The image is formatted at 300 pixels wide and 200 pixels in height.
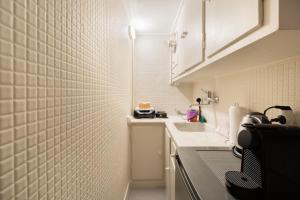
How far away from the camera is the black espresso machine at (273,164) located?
0.58 meters

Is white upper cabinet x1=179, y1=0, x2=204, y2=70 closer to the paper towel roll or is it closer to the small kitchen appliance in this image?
the paper towel roll

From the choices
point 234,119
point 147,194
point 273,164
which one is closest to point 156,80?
point 147,194

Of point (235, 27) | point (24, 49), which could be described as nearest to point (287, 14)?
point (235, 27)

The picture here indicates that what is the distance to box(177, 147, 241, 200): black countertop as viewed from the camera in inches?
25.3

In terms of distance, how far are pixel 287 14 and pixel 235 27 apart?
26 cm

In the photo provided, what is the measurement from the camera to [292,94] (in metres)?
0.96

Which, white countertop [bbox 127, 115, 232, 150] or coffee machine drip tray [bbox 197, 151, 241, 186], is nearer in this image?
coffee machine drip tray [bbox 197, 151, 241, 186]

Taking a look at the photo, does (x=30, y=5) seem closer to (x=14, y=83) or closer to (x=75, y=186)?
(x=14, y=83)

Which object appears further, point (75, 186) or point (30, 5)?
point (75, 186)

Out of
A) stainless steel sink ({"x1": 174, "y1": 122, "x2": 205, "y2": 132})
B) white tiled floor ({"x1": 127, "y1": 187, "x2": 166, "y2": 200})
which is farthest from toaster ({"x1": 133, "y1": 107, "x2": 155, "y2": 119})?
white tiled floor ({"x1": 127, "y1": 187, "x2": 166, "y2": 200})

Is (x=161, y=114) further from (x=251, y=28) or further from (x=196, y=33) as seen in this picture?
(x=251, y=28)

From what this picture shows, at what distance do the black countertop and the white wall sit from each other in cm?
199

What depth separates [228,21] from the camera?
2.81 feet

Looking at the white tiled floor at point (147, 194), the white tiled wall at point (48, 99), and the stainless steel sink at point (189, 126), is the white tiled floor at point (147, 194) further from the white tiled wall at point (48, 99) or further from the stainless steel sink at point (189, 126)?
the white tiled wall at point (48, 99)
